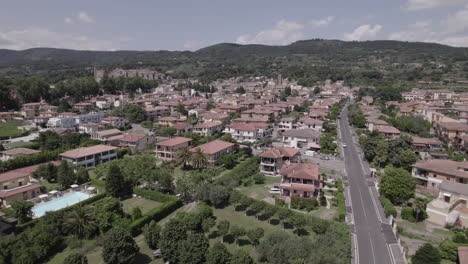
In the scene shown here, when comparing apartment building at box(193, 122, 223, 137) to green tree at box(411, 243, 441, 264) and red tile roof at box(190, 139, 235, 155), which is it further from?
green tree at box(411, 243, 441, 264)

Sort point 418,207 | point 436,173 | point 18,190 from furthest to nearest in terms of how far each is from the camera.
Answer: point 436,173, point 18,190, point 418,207

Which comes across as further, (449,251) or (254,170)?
(254,170)

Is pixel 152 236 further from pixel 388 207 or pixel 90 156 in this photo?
pixel 90 156

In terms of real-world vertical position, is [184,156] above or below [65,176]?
above

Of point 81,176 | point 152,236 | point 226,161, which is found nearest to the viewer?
point 152,236

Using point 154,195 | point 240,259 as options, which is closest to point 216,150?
point 154,195

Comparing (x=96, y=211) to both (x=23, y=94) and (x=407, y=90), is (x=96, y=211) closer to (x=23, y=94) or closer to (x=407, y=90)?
(x=23, y=94)

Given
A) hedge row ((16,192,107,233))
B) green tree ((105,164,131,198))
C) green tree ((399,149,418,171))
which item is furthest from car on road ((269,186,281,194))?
hedge row ((16,192,107,233))
